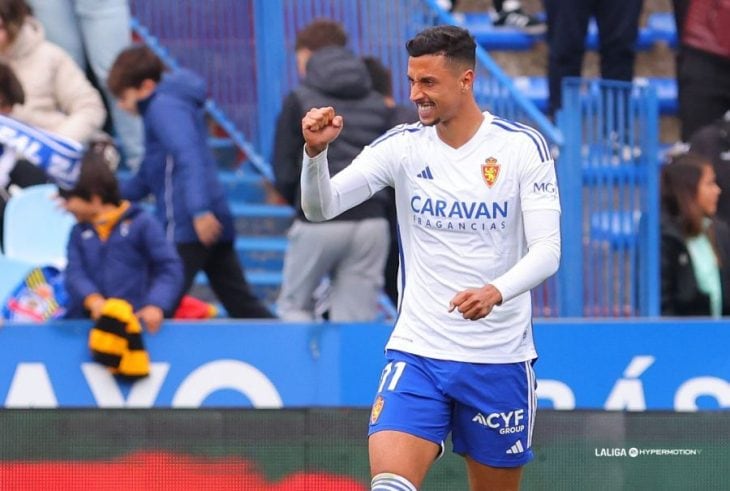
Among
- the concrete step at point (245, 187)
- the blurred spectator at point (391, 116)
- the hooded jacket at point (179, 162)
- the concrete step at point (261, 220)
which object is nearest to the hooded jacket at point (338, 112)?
the blurred spectator at point (391, 116)

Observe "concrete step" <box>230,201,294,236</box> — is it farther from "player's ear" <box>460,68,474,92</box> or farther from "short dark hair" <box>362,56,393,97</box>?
"player's ear" <box>460,68,474,92</box>

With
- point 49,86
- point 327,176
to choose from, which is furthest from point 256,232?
point 327,176

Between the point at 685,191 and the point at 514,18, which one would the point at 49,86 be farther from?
the point at 514,18

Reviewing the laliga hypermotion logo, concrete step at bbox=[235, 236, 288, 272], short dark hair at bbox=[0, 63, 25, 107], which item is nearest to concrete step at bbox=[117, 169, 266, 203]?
concrete step at bbox=[235, 236, 288, 272]

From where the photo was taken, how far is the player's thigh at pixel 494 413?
5.90 meters

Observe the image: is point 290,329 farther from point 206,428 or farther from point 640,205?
point 640,205

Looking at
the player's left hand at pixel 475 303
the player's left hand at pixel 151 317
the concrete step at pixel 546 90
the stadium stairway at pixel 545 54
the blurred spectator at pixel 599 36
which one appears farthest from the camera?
the stadium stairway at pixel 545 54

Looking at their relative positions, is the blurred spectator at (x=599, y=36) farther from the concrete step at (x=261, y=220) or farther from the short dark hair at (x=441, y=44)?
the short dark hair at (x=441, y=44)

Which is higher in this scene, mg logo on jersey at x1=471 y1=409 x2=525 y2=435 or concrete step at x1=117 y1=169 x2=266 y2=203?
mg logo on jersey at x1=471 y1=409 x2=525 y2=435

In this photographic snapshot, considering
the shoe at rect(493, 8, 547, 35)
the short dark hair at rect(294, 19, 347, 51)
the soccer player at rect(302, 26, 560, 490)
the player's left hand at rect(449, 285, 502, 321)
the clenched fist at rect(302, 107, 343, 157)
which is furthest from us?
the shoe at rect(493, 8, 547, 35)

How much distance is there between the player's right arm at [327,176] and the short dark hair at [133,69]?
302 cm

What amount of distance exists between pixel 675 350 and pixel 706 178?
118cm

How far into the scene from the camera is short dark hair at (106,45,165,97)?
28.7 feet

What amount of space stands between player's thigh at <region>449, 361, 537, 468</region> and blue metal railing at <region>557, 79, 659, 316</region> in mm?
3378
